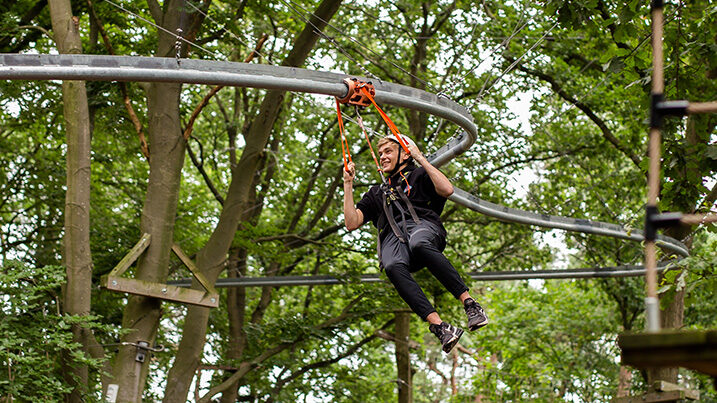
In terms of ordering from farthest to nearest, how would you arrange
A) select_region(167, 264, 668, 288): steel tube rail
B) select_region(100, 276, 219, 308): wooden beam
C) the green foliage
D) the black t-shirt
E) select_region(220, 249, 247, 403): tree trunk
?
select_region(220, 249, 247, 403): tree trunk < select_region(167, 264, 668, 288): steel tube rail < select_region(100, 276, 219, 308): wooden beam < the green foliage < the black t-shirt

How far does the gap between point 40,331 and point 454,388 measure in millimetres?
18103

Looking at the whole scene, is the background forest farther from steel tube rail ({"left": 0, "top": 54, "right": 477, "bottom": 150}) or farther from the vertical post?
the vertical post

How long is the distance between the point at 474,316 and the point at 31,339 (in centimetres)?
466

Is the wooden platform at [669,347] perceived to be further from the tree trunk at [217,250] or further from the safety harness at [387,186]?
the tree trunk at [217,250]

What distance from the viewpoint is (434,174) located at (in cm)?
570

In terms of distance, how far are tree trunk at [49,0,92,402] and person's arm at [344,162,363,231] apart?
12.8 ft

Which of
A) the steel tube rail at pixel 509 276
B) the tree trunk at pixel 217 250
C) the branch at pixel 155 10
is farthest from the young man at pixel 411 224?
the branch at pixel 155 10

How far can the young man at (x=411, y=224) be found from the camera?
18.7 feet

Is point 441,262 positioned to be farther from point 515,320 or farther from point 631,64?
point 515,320

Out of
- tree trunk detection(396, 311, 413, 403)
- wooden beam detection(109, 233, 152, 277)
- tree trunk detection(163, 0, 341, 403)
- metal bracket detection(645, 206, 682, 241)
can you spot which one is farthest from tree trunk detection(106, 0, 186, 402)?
metal bracket detection(645, 206, 682, 241)

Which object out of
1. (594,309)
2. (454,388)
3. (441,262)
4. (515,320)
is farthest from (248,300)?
(441,262)

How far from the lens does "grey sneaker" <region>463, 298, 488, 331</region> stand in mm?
5445

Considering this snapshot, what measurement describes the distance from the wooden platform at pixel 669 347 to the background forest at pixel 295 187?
Result: 468 centimetres

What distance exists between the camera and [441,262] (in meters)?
5.73
